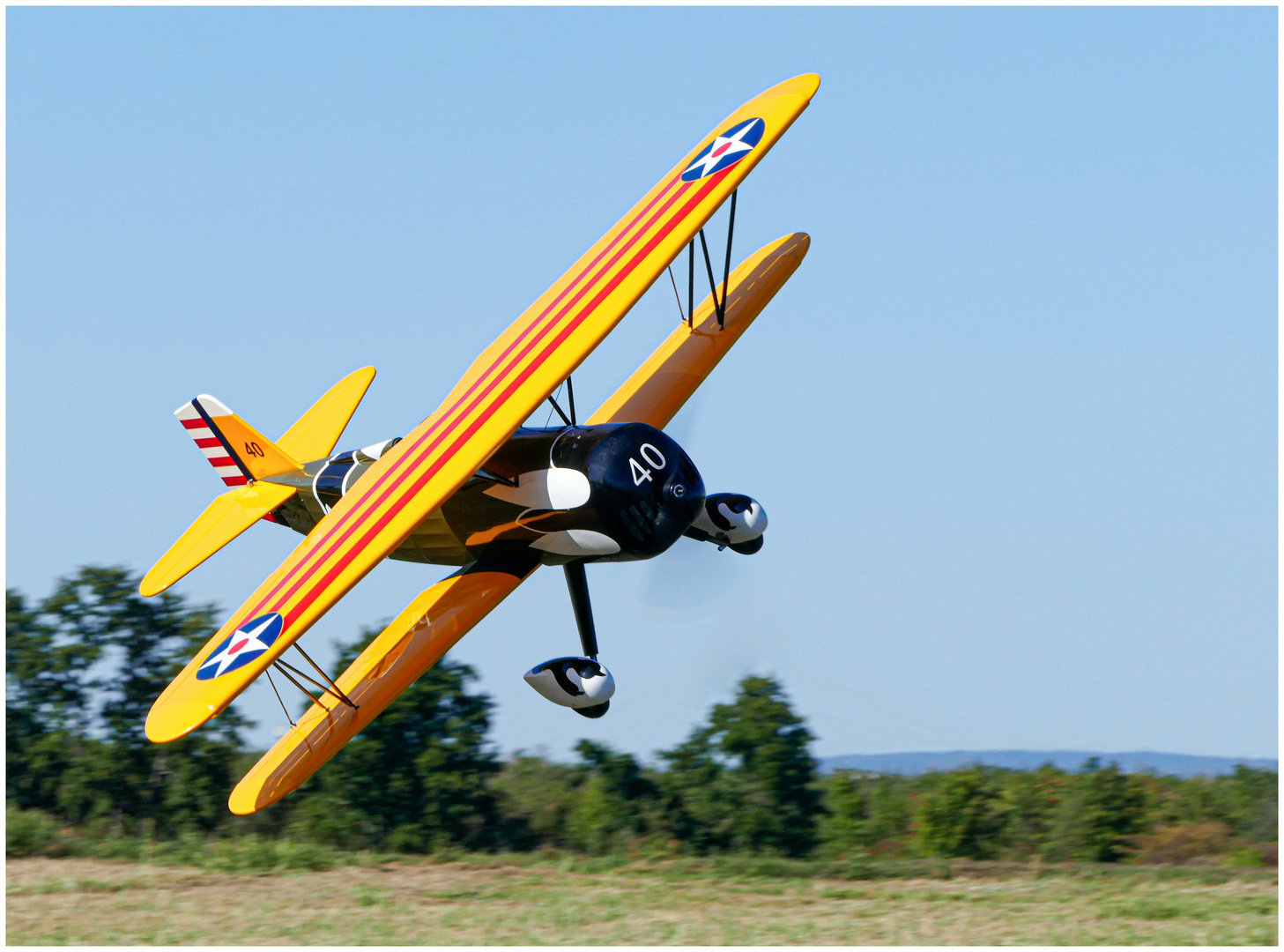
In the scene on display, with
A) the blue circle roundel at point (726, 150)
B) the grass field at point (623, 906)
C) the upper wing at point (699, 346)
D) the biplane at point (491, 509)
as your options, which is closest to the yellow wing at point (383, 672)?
the biplane at point (491, 509)

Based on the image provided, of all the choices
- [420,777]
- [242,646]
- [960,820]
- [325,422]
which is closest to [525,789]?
[420,777]

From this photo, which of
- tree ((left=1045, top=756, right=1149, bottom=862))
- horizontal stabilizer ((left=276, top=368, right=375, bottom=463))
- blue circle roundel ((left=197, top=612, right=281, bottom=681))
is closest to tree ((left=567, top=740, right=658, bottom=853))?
tree ((left=1045, top=756, right=1149, bottom=862))

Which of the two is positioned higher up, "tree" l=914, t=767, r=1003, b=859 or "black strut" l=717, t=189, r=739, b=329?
"black strut" l=717, t=189, r=739, b=329

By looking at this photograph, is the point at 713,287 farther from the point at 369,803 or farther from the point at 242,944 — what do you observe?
the point at 369,803

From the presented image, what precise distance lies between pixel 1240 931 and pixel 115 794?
842 inches

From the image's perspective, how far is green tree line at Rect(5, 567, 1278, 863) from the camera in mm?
27125

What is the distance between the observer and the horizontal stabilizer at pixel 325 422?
17891 millimetres

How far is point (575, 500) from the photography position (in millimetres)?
14625

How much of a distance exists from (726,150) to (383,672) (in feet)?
21.7

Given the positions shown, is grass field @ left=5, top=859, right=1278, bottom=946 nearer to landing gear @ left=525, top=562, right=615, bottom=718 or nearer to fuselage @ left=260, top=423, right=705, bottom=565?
landing gear @ left=525, top=562, right=615, bottom=718

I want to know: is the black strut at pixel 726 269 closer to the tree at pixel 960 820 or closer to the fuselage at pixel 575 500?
the fuselage at pixel 575 500

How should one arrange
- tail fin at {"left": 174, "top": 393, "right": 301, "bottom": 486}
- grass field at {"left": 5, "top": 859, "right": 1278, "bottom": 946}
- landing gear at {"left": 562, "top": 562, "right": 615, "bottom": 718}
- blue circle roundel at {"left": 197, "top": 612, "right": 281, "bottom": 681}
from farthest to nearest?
grass field at {"left": 5, "top": 859, "right": 1278, "bottom": 946}, tail fin at {"left": 174, "top": 393, "right": 301, "bottom": 486}, landing gear at {"left": 562, "top": 562, "right": 615, "bottom": 718}, blue circle roundel at {"left": 197, "top": 612, "right": 281, "bottom": 681}

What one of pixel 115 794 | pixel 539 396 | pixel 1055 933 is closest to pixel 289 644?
pixel 539 396

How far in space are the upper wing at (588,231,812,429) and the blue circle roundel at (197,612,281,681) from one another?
18.0ft
